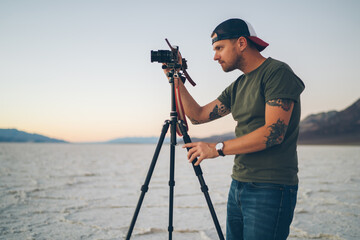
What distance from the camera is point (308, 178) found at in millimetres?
5938

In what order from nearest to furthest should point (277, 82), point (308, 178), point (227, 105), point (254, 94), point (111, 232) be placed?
1. point (277, 82)
2. point (254, 94)
3. point (227, 105)
4. point (111, 232)
5. point (308, 178)

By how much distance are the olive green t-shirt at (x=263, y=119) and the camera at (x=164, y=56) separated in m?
0.45

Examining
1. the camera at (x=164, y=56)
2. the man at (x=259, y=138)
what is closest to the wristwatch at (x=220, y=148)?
the man at (x=259, y=138)

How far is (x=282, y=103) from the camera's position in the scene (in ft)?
3.44

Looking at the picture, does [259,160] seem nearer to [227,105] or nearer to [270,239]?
[270,239]

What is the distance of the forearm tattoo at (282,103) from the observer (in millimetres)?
1047

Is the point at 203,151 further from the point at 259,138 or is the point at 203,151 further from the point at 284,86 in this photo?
the point at 284,86

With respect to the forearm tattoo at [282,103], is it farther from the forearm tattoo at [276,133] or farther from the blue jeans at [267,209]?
the blue jeans at [267,209]

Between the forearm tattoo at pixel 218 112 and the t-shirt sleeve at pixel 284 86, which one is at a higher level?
the t-shirt sleeve at pixel 284 86

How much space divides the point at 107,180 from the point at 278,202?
5.18m

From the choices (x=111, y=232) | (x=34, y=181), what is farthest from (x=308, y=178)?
(x=34, y=181)

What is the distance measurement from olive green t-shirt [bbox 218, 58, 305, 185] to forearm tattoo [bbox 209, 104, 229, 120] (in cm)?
28

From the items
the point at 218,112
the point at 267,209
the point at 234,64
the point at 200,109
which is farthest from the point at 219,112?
the point at 267,209

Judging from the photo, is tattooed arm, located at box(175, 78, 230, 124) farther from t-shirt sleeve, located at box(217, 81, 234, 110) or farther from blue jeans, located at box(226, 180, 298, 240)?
blue jeans, located at box(226, 180, 298, 240)
